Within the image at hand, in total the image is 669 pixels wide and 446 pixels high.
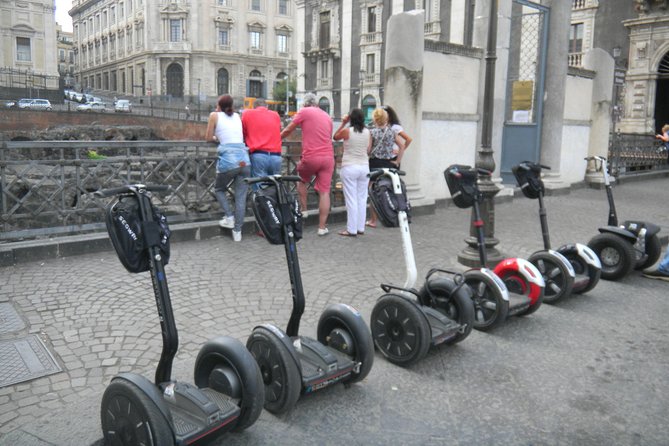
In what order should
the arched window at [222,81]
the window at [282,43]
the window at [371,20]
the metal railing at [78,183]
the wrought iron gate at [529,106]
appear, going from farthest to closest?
the window at [282,43] → the arched window at [222,81] → the window at [371,20] → the wrought iron gate at [529,106] → the metal railing at [78,183]

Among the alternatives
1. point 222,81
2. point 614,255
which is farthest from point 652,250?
point 222,81

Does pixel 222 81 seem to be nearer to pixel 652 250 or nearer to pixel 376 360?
pixel 652 250

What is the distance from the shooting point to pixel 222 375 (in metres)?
3.27

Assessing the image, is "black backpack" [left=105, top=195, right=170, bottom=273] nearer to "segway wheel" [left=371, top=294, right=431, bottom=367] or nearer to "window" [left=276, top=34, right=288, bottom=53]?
"segway wheel" [left=371, top=294, right=431, bottom=367]

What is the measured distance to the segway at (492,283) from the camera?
4.84m

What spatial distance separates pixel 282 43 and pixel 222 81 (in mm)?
11120

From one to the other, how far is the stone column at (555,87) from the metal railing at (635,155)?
160 inches

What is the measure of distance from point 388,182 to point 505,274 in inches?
65.8

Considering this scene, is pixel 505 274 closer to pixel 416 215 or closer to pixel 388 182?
pixel 388 182

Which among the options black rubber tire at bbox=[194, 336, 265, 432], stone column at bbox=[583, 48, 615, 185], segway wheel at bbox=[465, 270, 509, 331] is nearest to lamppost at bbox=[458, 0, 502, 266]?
segway wheel at bbox=[465, 270, 509, 331]

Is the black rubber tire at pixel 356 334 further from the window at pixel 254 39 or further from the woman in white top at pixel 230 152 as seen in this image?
the window at pixel 254 39

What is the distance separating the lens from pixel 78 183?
7.58 metres

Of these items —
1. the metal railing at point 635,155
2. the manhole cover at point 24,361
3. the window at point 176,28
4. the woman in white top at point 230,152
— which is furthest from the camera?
the window at point 176,28

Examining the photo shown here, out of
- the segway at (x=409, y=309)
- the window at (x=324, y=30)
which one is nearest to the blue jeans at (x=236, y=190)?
the segway at (x=409, y=309)
